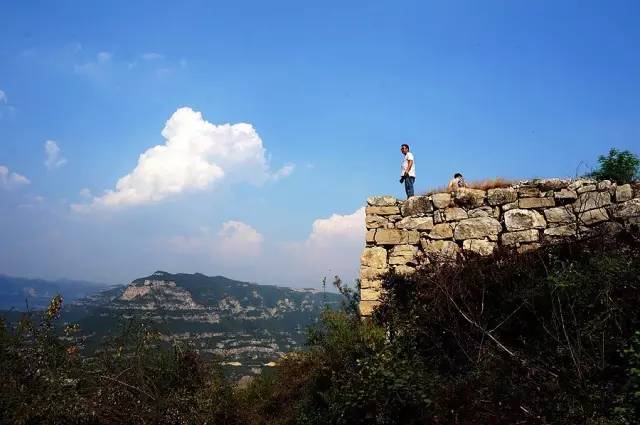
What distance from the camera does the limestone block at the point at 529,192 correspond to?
847cm

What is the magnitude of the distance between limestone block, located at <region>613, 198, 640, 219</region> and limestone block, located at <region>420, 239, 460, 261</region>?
2896 millimetres

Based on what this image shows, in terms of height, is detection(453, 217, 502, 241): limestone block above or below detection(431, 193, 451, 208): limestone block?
below

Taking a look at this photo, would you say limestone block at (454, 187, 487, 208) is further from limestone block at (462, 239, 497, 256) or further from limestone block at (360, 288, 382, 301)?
limestone block at (360, 288, 382, 301)

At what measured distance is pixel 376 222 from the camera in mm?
9133

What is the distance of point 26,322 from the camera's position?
7234mm

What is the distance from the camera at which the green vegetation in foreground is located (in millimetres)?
5059

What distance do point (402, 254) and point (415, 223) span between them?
0.72 meters

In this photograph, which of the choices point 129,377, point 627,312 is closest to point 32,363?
point 129,377

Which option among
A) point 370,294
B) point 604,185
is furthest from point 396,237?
point 604,185

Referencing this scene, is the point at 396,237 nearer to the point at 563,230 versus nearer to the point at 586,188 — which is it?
the point at 563,230

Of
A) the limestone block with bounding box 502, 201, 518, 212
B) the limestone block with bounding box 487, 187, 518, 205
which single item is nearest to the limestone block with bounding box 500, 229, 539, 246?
the limestone block with bounding box 502, 201, 518, 212

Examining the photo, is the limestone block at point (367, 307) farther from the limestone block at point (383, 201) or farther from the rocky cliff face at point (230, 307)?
the rocky cliff face at point (230, 307)

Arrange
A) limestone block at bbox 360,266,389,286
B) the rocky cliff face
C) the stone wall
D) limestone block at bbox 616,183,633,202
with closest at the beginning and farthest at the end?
limestone block at bbox 616,183,633,202, the stone wall, limestone block at bbox 360,266,389,286, the rocky cliff face

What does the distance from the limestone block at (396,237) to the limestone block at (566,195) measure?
2806 millimetres
